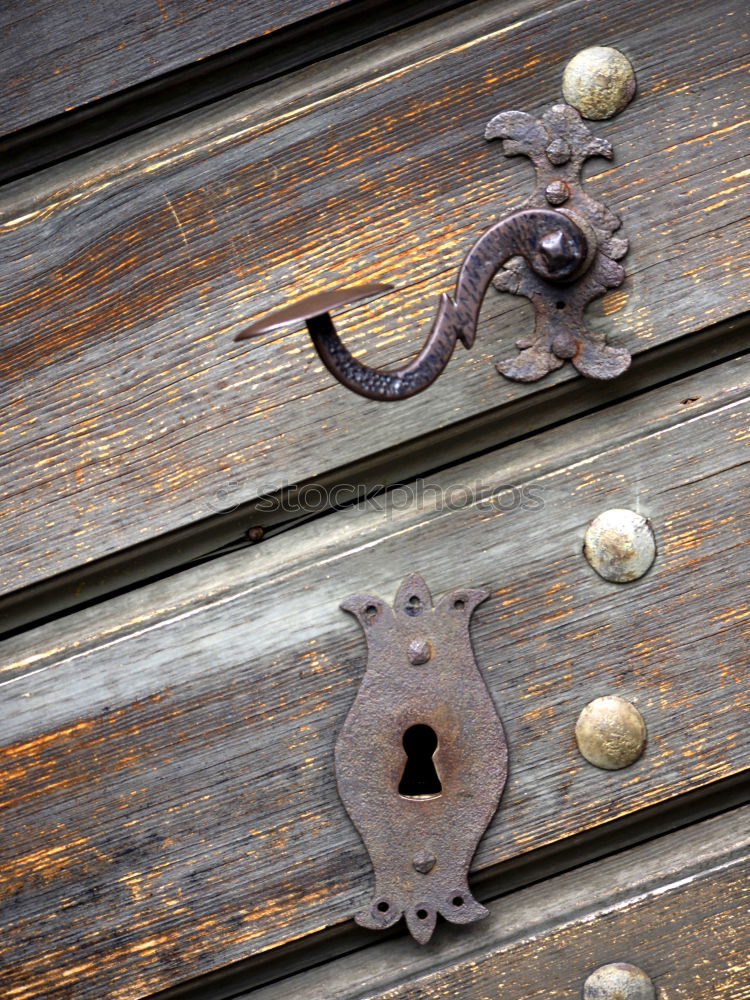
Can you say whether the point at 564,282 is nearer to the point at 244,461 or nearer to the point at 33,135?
the point at 244,461

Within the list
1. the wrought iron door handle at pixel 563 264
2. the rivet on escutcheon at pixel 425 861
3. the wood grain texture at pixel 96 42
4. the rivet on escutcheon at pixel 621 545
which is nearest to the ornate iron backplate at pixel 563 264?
the wrought iron door handle at pixel 563 264

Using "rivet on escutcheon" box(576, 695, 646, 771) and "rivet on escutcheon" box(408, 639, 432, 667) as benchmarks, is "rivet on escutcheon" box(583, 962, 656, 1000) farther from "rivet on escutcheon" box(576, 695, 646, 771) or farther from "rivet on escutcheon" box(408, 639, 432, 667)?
"rivet on escutcheon" box(408, 639, 432, 667)

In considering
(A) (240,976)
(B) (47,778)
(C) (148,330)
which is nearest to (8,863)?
(B) (47,778)

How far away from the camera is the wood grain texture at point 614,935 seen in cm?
63

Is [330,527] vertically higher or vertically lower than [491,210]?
lower

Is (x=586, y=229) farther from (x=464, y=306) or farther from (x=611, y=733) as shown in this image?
(x=611, y=733)

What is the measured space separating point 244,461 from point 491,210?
0.82ft

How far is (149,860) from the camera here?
0.66m

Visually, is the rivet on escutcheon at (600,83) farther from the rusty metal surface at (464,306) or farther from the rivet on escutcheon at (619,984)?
the rivet on escutcheon at (619,984)

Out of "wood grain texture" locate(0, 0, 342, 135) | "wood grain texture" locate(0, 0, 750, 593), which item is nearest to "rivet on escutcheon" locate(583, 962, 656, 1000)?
"wood grain texture" locate(0, 0, 750, 593)

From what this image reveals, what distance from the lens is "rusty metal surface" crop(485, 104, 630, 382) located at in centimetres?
62

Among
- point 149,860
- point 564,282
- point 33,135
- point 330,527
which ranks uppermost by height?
point 33,135

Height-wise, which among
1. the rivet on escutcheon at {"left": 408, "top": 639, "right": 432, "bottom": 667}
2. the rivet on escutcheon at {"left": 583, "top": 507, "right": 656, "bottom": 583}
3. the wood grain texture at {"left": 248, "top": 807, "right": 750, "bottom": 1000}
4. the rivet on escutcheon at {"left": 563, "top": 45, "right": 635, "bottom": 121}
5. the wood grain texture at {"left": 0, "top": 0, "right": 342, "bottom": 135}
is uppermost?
the wood grain texture at {"left": 0, "top": 0, "right": 342, "bottom": 135}

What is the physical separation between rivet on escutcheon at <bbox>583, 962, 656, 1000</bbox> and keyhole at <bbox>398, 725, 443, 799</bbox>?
167 millimetres
